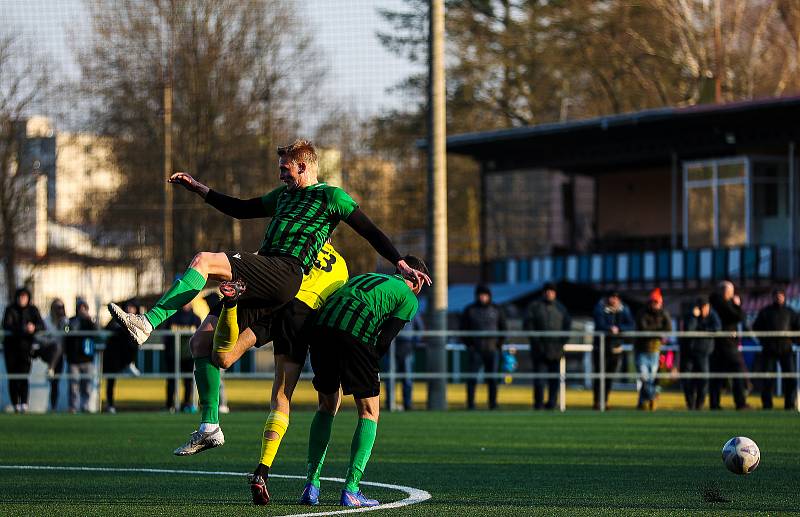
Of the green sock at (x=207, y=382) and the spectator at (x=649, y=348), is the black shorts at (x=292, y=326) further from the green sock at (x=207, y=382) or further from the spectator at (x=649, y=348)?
the spectator at (x=649, y=348)

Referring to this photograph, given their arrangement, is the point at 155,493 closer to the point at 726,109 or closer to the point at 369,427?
the point at 369,427

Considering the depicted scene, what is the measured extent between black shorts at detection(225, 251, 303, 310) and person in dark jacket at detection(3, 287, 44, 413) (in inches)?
509

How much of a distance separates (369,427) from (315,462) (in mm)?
373

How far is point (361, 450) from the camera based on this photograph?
8297 millimetres

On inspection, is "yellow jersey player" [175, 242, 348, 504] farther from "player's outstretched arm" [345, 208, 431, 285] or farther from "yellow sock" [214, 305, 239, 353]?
"player's outstretched arm" [345, 208, 431, 285]

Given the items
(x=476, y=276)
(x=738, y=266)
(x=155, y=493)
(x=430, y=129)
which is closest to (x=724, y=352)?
(x=430, y=129)

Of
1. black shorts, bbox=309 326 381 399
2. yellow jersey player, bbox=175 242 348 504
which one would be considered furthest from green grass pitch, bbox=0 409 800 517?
black shorts, bbox=309 326 381 399

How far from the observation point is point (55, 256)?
120 ft

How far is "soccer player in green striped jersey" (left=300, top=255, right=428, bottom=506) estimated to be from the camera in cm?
829

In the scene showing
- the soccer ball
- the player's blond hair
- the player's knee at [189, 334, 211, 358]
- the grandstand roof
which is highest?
the grandstand roof

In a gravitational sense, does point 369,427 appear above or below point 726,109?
below

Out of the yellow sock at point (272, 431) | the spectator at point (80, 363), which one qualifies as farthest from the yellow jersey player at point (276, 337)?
the spectator at point (80, 363)

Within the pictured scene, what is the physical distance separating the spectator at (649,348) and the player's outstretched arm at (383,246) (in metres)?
12.9

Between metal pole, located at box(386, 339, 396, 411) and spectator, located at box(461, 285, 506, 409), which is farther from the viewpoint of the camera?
spectator, located at box(461, 285, 506, 409)
